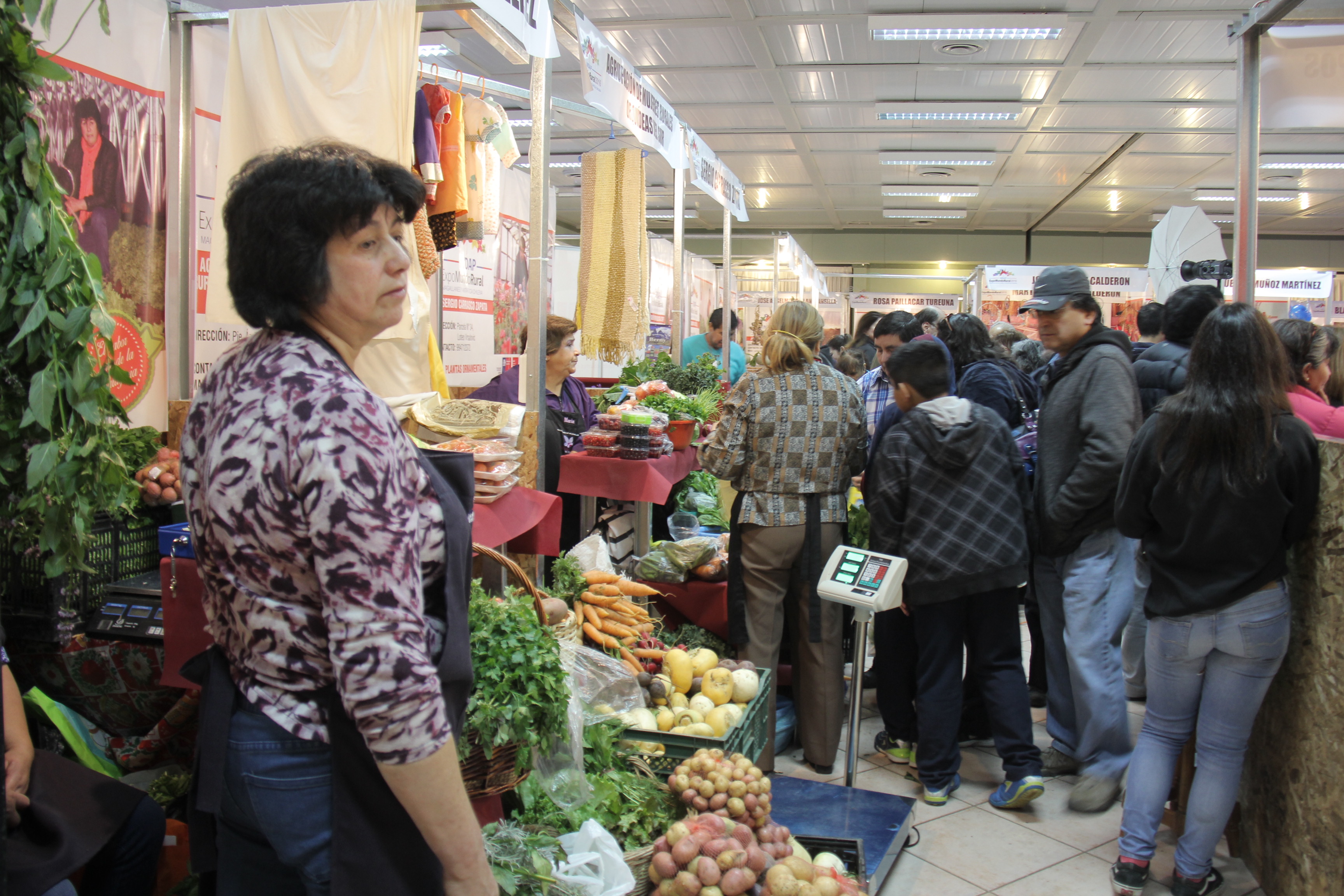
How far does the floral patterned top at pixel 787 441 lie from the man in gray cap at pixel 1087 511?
800 mm

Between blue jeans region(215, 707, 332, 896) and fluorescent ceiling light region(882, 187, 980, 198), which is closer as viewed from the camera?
blue jeans region(215, 707, 332, 896)

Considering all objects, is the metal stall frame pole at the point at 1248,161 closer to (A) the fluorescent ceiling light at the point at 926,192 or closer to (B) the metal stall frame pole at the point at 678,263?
(B) the metal stall frame pole at the point at 678,263

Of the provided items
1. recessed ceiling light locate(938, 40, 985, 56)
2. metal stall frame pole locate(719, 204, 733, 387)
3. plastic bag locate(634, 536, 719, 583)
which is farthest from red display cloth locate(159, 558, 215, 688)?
recessed ceiling light locate(938, 40, 985, 56)

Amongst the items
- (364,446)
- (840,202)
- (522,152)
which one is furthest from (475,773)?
(840,202)

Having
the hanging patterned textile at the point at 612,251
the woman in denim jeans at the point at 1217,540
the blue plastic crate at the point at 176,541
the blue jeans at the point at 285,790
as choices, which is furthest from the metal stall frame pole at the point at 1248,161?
the blue plastic crate at the point at 176,541

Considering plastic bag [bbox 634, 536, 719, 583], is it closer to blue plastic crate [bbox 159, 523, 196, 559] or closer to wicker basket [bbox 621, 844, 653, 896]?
wicker basket [bbox 621, 844, 653, 896]

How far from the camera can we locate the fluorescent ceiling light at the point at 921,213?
1606 centimetres

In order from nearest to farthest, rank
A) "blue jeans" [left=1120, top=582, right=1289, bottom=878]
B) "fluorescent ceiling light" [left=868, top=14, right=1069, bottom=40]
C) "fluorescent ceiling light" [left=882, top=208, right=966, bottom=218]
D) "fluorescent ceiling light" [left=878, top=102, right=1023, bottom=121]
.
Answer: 1. "blue jeans" [left=1120, top=582, right=1289, bottom=878]
2. "fluorescent ceiling light" [left=868, top=14, right=1069, bottom=40]
3. "fluorescent ceiling light" [left=878, top=102, right=1023, bottom=121]
4. "fluorescent ceiling light" [left=882, top=208, right=966, bottom=218]

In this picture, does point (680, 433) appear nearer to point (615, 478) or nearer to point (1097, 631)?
point (615, 478)

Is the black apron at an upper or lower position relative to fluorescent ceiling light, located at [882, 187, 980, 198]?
lower

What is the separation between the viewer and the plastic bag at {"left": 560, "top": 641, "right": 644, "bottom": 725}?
9.55ft

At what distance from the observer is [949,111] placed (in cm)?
973

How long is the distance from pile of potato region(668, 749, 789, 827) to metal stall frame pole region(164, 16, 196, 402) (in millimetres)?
2526

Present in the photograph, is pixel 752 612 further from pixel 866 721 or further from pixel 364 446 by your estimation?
pixel 364 446
